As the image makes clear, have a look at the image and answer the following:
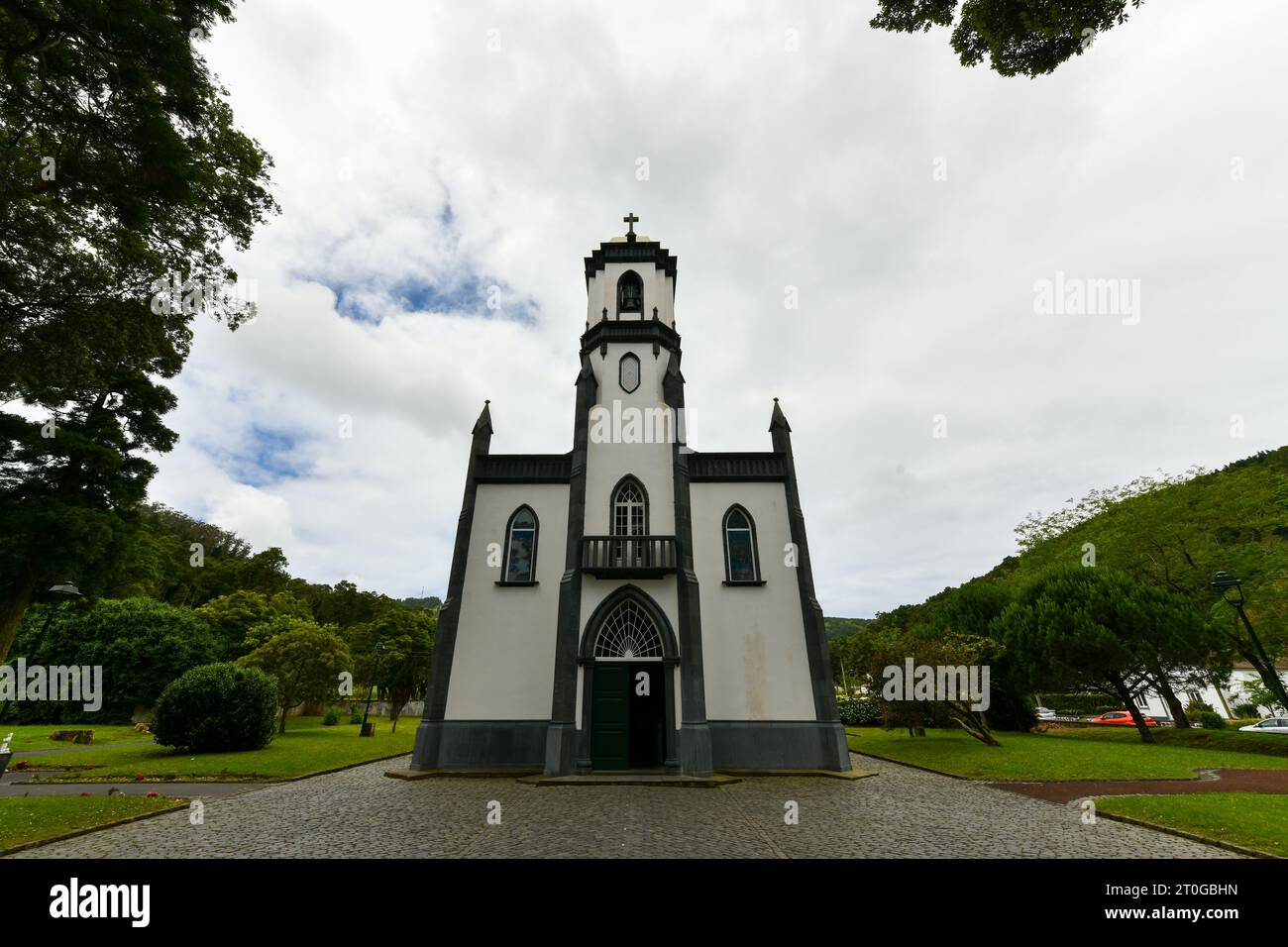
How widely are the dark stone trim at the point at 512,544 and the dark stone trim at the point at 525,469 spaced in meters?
1.09

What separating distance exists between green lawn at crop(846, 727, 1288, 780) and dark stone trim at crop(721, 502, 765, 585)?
7.55m

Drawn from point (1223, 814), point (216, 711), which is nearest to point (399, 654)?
point (216, 711)

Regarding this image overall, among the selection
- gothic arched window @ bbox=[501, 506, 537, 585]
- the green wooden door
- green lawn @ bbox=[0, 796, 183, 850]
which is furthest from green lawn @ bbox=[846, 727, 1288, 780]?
green lawn @ bbox=[0, 796, 183, 850]

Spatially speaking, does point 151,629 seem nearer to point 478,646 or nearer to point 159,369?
point 159,369

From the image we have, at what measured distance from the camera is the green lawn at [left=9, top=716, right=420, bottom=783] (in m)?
13.9

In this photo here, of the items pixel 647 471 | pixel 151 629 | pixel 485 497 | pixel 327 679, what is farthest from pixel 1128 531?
pixel 151 629

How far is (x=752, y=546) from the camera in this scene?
1734 centimetres

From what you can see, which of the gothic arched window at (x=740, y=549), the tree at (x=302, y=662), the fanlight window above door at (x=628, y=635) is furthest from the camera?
the tree at (x=302, y=662)

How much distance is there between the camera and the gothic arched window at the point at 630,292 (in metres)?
20.6

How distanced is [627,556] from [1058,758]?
1505 centimetres

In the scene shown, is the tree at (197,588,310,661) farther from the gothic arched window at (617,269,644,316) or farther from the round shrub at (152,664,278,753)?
the gothic arched window at (617,269,644,316)

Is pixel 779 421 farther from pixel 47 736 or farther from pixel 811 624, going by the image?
pixel 47 736

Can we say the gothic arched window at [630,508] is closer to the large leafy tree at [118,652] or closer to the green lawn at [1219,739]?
the green lawn at [1219,739]

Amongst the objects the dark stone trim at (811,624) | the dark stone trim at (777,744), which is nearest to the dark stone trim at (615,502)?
the dark stone trim at (811,624)
